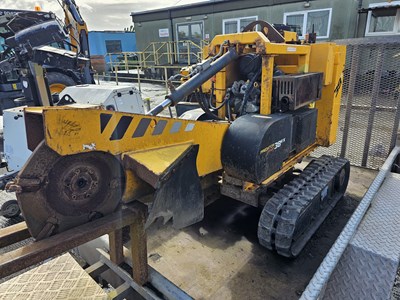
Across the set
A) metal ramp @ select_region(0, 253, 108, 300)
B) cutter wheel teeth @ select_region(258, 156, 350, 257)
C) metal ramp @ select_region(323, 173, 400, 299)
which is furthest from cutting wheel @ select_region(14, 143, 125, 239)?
cutter wheel teeth @ select_region(258, 156, 350, 257)

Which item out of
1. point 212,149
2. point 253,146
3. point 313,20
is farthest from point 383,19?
point 212,149

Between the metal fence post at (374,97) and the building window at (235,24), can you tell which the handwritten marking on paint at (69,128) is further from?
the building window at (235,24)

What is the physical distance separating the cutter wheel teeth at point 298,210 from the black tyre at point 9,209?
3.24 metres

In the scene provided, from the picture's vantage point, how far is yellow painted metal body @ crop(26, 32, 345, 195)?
1.85 meters

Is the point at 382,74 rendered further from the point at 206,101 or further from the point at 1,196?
the point at 1,196

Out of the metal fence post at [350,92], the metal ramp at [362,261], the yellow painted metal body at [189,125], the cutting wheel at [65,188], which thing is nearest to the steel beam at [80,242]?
the cutting wheel at [65,188]

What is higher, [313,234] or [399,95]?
[399,95]

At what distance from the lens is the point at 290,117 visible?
341 cm

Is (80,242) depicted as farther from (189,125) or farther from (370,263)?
(370,263)

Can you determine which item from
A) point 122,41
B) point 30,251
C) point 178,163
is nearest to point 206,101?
point 178,163

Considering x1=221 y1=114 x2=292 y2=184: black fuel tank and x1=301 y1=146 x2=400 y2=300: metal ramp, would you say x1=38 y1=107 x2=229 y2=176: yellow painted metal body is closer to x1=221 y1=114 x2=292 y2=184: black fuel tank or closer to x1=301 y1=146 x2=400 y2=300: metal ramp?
x1=221 y1=114 x2=292 y2=184: black fuel tank

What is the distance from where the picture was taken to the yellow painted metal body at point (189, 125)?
6.07 feet

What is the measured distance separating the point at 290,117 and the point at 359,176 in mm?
2659

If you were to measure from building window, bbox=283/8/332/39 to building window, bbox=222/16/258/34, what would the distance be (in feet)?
6.14
